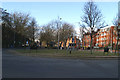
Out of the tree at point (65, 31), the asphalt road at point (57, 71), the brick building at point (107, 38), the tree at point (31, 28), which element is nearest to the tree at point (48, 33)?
the tree at point (65, 31)

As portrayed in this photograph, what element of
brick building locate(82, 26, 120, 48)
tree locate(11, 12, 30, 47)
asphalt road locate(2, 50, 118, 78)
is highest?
tree locate(11, 12, 30, 47)

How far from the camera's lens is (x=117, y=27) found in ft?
107

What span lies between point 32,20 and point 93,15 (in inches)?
1578

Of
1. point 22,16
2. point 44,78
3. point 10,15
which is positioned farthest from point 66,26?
point 44,78

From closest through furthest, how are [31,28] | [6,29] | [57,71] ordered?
[57,71], [31,28], [6,29]

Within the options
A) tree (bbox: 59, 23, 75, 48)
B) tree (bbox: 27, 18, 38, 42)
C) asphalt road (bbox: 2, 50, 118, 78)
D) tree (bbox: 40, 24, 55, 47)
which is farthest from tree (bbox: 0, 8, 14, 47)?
asphalt road (bbox: 2, 50, 118, 78)

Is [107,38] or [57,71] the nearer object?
[57,71]

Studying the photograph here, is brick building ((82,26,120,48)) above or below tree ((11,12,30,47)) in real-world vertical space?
below

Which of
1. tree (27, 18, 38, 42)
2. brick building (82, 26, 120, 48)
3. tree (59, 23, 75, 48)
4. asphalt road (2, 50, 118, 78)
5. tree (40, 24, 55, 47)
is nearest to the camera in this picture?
asphalt road (2, 50, 118, 78)

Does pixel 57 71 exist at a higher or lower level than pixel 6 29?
lower

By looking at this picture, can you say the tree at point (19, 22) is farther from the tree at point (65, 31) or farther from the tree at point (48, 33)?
the tree at point (65, 31)

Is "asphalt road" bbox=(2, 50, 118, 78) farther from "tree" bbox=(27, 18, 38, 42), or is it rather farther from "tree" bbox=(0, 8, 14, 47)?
"tree" bbox=(0, 8, 14, 47)

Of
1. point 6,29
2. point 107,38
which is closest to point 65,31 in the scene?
point 6,29

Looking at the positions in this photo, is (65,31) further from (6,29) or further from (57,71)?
(57,71)
